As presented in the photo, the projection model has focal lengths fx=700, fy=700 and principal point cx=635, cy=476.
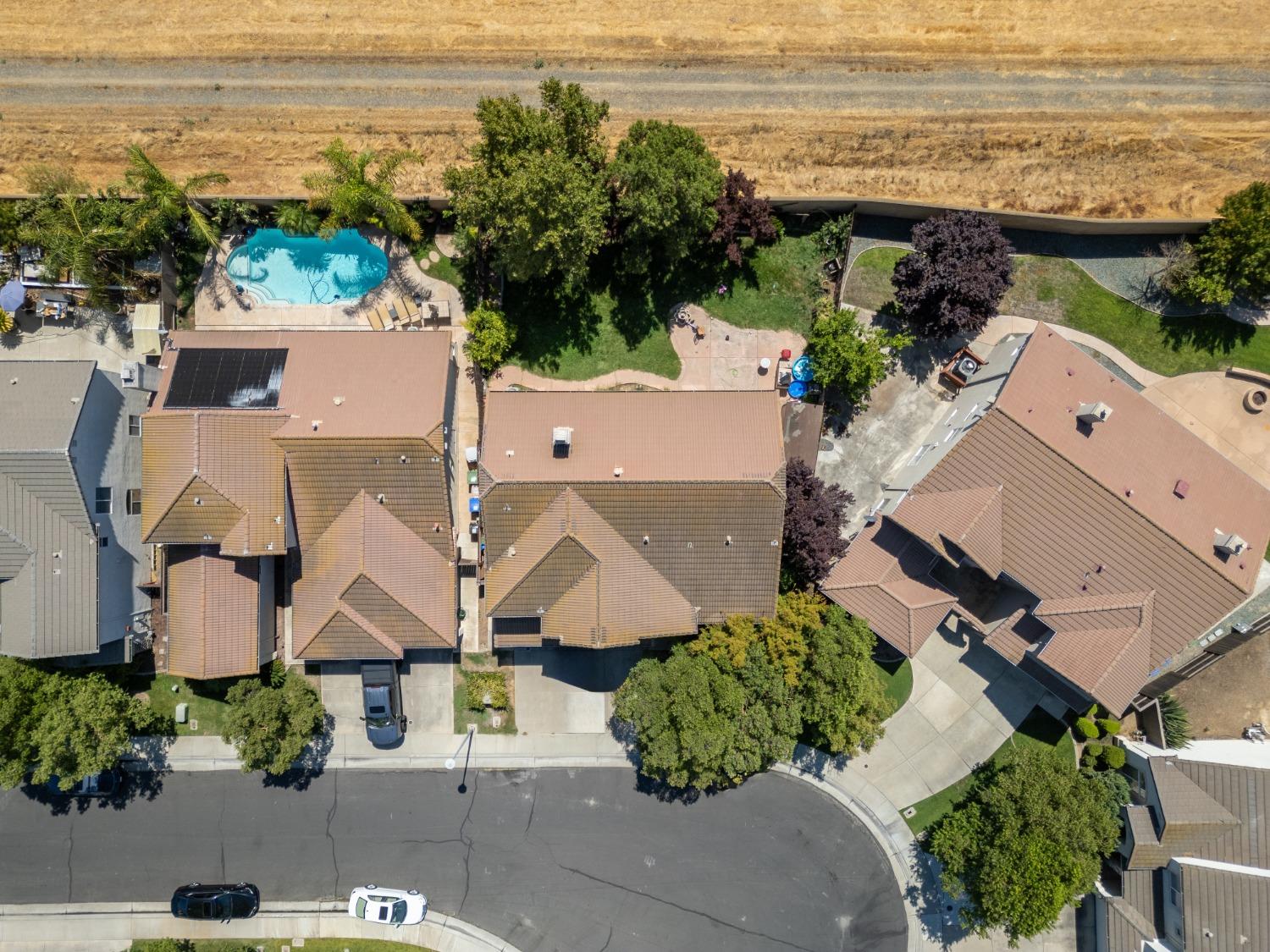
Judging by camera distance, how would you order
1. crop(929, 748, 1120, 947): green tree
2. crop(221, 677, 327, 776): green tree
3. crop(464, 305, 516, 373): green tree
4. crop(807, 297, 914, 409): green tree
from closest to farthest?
crop(929, 748, 1120, 947): green tree < crop(221, 677, 327, 776): green tree < crop(807, 297, 914, 409): green tree < crop(464, 305, 516, 373): green tree

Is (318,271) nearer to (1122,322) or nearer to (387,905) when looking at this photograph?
(387,905)

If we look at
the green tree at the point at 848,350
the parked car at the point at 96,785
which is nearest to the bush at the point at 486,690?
the parked car at the point at 96,785

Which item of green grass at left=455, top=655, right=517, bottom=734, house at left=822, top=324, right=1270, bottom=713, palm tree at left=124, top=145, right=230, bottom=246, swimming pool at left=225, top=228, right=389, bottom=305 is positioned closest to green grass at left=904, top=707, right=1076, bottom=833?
house at left=822, top=324, right=1270, bottom=713

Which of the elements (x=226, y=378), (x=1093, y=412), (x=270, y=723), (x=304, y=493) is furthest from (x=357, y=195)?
(x=1093, y=412)

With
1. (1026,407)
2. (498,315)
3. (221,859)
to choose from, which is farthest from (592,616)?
(221,859)

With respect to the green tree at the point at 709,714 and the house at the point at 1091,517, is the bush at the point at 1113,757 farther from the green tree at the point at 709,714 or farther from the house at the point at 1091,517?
the green tree at the point at 709,714

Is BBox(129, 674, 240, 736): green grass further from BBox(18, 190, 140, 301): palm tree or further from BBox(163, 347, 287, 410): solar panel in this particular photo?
BBox(18, 190, 140, 301): palm tree
